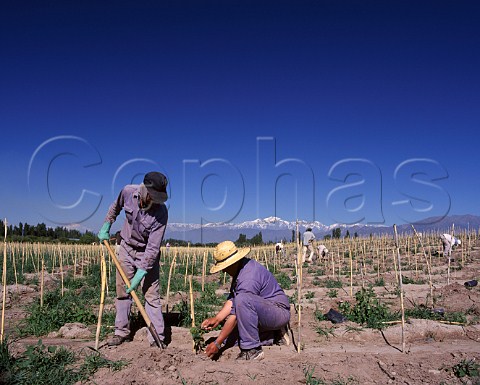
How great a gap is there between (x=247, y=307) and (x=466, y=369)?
5.91ft

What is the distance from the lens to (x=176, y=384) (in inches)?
113

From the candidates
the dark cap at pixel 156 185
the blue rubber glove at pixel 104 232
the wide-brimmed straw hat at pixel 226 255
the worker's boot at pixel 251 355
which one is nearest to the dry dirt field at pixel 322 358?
the worker's boot at pixel 251 355

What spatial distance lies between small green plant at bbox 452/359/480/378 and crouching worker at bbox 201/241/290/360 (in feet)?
4.83

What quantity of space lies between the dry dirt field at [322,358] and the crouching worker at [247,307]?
173 mm

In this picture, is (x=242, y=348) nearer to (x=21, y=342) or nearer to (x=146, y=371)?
(x=146, y=371)

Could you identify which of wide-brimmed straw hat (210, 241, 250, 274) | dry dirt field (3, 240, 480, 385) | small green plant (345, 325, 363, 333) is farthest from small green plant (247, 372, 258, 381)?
small green plant (345, 325, 363, 333)

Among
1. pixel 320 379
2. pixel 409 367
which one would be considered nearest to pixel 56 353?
pixel 320 379

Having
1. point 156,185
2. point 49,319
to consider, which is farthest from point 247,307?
point 49,319

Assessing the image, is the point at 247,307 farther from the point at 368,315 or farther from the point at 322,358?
the point at 368,315

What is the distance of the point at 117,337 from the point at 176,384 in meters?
1.18

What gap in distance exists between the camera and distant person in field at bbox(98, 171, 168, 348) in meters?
3.70

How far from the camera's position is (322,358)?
3443mm

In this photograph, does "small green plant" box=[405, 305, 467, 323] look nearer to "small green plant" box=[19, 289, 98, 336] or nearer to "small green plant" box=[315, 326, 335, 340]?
"small green plant" box=[315, 326, 335, 340]

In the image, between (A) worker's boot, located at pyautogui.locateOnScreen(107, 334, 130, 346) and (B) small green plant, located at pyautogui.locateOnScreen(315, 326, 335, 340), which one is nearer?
(A) worker's boot, located at pyautogui.locateOnScreen(107, 334, 130, 346)
